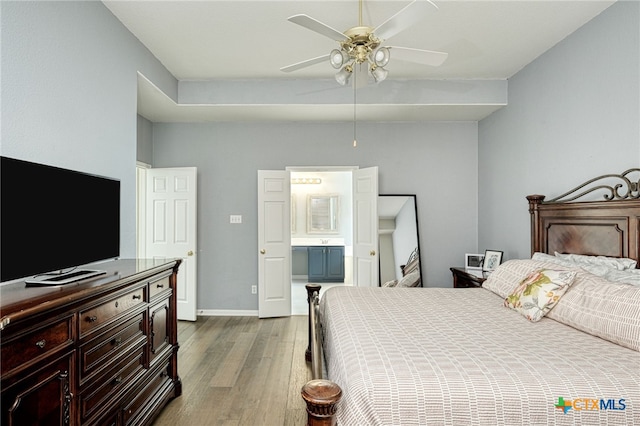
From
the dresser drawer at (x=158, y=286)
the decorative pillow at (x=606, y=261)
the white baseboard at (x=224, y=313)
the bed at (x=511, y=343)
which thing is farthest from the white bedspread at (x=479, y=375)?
the white baseboard at (x=224, y=313)

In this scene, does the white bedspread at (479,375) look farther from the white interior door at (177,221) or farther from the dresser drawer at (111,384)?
the white interior door at (177,221)

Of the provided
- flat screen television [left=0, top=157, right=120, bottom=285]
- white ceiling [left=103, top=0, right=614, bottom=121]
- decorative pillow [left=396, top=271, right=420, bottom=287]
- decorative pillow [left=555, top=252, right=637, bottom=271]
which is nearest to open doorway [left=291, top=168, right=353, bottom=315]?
decorative pillow [left=396, top=271, right=420, bottom=287]

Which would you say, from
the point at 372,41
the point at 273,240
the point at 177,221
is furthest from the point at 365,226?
the point at 372,41

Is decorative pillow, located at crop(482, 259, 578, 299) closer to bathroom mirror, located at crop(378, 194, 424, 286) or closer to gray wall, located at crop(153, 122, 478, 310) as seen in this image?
bathroom mirror, located at crop(378, 194, 424, 286)

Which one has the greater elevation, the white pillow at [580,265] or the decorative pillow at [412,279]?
the white pillow at [580,265]

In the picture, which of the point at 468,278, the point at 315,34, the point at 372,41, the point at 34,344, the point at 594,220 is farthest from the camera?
the point at 468,278

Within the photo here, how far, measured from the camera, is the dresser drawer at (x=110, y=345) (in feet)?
5.28

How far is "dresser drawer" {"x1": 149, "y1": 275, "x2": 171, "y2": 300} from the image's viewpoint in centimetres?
226

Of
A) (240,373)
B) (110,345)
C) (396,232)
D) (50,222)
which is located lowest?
(240,373)

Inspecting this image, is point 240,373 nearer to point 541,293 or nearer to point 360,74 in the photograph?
point 541,293

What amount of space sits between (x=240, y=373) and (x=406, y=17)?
2.89 m

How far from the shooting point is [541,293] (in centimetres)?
203

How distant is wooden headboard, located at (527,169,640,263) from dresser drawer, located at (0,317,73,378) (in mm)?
3077

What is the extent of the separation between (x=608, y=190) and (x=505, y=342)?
165cm
